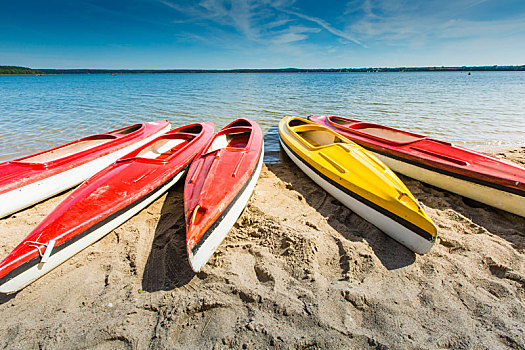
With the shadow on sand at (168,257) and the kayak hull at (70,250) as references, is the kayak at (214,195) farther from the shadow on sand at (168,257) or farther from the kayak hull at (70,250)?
the kayak hull at (70,250)

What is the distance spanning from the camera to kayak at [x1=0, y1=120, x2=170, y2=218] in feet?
12.6

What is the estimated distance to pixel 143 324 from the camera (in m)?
2.11

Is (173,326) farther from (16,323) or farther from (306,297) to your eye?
(16,323)

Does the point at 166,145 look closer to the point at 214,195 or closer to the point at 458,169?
the point at 214,195

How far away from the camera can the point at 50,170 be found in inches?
170

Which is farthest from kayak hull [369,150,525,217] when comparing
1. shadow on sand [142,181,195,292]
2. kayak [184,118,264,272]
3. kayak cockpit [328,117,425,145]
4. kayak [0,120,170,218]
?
kayak [0,120,170,218]

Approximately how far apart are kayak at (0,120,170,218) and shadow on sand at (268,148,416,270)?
424 centimetres

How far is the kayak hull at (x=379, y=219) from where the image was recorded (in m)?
2.81

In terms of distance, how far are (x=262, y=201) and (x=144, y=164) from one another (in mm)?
2301

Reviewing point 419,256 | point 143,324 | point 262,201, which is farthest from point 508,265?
point 143,324

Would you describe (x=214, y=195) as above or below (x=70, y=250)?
above

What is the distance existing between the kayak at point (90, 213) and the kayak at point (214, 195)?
69cm

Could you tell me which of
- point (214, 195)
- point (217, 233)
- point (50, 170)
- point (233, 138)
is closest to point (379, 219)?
point (217, 233)

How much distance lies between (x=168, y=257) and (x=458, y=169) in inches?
195
